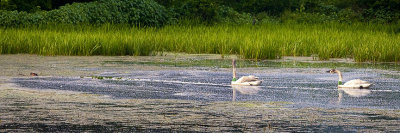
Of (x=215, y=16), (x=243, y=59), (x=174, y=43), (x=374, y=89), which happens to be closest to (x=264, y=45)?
(x=243, y=59)

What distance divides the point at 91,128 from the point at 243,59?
32.8 ft

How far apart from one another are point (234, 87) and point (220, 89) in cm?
40

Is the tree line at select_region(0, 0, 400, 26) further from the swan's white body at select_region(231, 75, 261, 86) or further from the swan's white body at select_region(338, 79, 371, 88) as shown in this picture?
the swan's white body at select_region(338, 79, 371, 88)

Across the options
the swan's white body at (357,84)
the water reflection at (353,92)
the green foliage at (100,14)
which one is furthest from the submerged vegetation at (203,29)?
the water reflection at (353,92)

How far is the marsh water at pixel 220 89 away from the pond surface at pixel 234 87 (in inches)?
0.5

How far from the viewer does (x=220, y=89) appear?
1078 centimetres

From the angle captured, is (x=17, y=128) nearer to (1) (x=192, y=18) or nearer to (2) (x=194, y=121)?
(2) (x=194, y=121)

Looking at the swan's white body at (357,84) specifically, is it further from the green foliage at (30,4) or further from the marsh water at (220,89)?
the green foliage at (30,4)

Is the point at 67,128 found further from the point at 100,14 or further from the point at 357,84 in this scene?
the point at 100,14

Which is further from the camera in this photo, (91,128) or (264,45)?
(264,45)

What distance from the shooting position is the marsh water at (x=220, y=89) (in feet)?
25.1

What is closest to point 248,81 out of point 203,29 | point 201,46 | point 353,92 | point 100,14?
point 353,92

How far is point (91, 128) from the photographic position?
23.6ft

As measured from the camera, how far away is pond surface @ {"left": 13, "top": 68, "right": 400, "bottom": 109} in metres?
9.62
